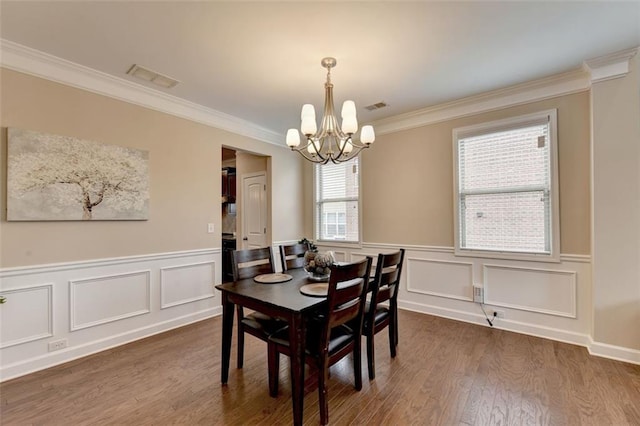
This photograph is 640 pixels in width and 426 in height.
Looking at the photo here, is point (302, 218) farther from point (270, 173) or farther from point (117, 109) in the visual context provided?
point (117, 109)

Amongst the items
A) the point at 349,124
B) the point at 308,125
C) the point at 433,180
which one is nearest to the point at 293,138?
the point at 308,125

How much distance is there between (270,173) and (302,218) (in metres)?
0.99

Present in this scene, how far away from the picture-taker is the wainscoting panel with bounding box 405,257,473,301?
3547mm

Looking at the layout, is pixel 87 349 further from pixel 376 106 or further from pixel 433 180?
pixel 433 180

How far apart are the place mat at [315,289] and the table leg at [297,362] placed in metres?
0.30

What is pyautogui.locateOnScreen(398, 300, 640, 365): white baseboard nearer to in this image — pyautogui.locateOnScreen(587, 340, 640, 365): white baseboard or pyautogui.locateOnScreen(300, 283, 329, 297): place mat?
pyautogui.locateOnScreen(587, 340, 640, 365): white baseboard

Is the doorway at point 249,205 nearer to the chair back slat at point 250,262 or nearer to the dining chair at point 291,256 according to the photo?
the dining chair at point 291,256

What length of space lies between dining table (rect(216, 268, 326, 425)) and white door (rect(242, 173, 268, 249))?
2.46 meters

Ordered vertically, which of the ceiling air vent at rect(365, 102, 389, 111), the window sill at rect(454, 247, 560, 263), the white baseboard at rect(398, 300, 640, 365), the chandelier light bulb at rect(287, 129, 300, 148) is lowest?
the white baseboard at rect(398, 300, 640, 365)

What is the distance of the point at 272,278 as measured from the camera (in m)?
2.48

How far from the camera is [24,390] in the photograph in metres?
2.15

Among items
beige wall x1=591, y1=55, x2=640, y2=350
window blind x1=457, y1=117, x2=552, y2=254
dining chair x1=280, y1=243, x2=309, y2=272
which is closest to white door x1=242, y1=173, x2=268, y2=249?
dining chair x1=280, y1=243, x2=309, y2=272

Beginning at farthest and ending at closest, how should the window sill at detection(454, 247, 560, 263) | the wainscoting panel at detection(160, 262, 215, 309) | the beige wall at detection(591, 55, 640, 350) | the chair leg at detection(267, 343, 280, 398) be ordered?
the wainscoting panel at detection(160, 262, 215, 309) → the window sill at detection(454, 247, 560, 263) → the beige wall at detection(591, 55, 640, 350) → the chair leg at detection(267, 343, 280, 398)

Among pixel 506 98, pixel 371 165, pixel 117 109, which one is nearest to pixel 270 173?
pixel 371 165
